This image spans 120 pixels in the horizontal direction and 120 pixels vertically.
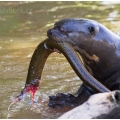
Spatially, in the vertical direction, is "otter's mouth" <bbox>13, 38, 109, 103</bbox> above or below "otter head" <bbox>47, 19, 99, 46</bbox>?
below

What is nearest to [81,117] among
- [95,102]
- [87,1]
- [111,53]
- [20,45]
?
[95,102]

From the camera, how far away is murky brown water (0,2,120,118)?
3.96 metres

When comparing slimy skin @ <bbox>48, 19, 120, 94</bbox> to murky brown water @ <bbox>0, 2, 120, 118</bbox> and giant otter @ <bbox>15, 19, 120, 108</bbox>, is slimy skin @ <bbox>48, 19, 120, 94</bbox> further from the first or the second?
murky brown water @ <bbox>0, 2, 120, 118</bbox>

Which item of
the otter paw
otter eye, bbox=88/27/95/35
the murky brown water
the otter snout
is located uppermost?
otter eye, bbox=88/27/95/35


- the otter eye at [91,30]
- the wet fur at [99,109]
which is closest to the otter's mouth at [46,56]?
the otter eye at [91,30]

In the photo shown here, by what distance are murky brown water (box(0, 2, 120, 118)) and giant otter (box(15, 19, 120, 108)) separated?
1.01 ft

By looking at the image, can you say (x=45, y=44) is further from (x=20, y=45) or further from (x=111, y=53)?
(x=20, y=45)

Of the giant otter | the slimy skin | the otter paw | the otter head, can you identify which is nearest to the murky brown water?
the otter paw

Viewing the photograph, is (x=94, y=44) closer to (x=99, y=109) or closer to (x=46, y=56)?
(x=46, y=56)

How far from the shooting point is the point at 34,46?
6.29 meters

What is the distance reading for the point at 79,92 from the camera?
13.0 ft

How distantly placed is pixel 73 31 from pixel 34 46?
283 centimetres

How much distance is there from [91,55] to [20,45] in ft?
9.38

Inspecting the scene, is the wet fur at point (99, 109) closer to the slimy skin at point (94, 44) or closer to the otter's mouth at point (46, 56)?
the otter's mouth at point (46, 56)
